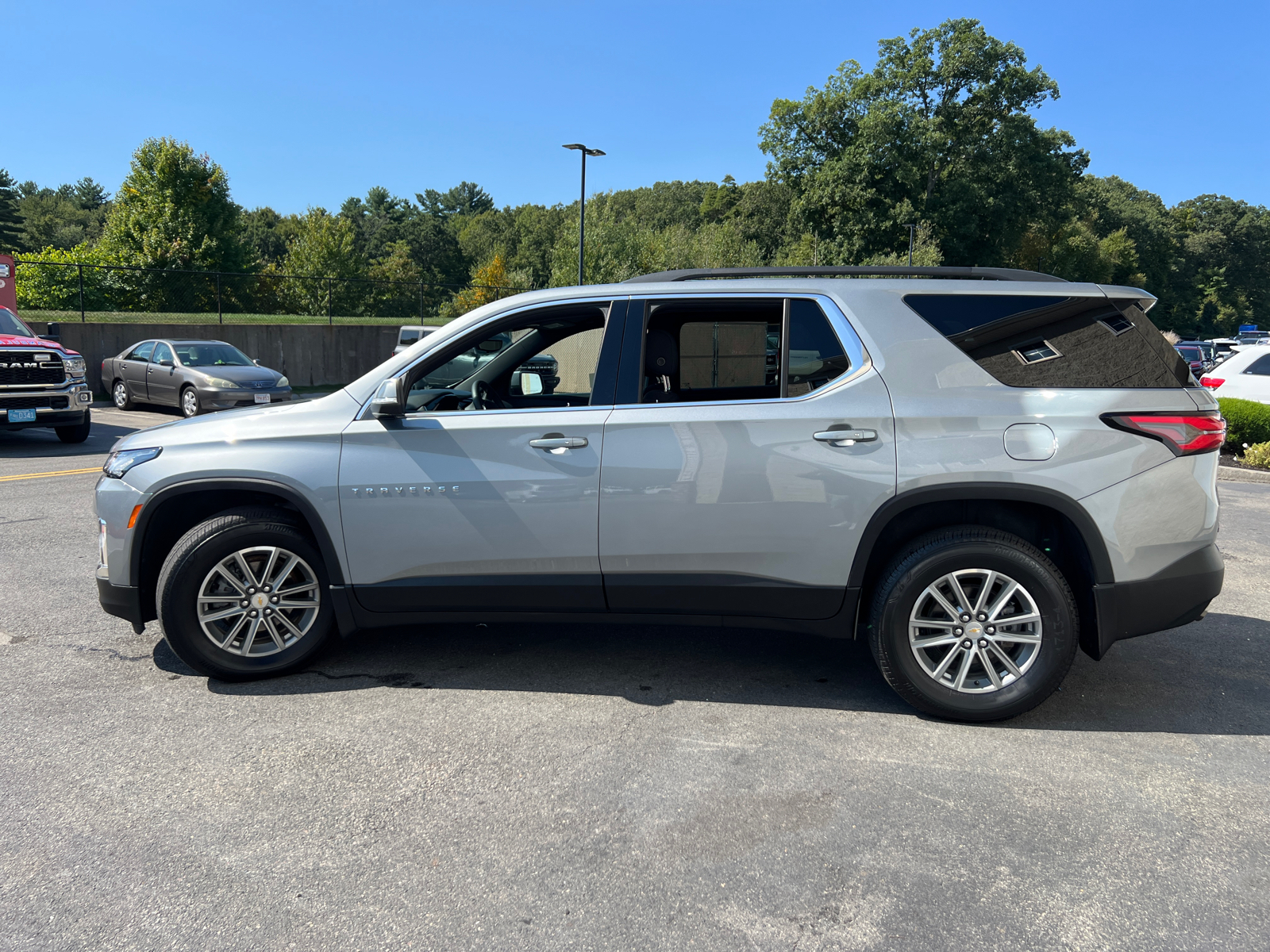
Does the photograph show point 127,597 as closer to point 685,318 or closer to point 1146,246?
point 685,318

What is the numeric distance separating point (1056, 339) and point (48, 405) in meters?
13.1

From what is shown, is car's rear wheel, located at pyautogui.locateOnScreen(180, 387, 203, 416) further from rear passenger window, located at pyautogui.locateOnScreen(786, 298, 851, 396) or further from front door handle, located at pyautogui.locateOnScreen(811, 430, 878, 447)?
front door handle, located at pyautogui.locateOnScreen(811, 430, 878, 447)

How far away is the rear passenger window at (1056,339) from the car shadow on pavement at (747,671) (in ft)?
4.83

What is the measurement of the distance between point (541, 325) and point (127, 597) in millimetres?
2307

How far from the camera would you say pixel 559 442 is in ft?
12.9

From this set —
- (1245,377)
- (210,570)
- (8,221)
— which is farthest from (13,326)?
(8,221)

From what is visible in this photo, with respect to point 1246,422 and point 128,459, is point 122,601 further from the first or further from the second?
point 1246,422

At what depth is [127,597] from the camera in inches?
166

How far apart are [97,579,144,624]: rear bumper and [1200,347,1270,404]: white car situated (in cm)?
1522

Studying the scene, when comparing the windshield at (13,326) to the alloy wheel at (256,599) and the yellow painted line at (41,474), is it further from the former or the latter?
the alloy wheel at (256,599)

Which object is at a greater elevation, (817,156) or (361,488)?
(817,156)

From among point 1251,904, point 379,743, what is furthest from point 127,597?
point 1251,904

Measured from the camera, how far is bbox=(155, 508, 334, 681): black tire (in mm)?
4125

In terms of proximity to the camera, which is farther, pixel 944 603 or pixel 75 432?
pixel 75 432
